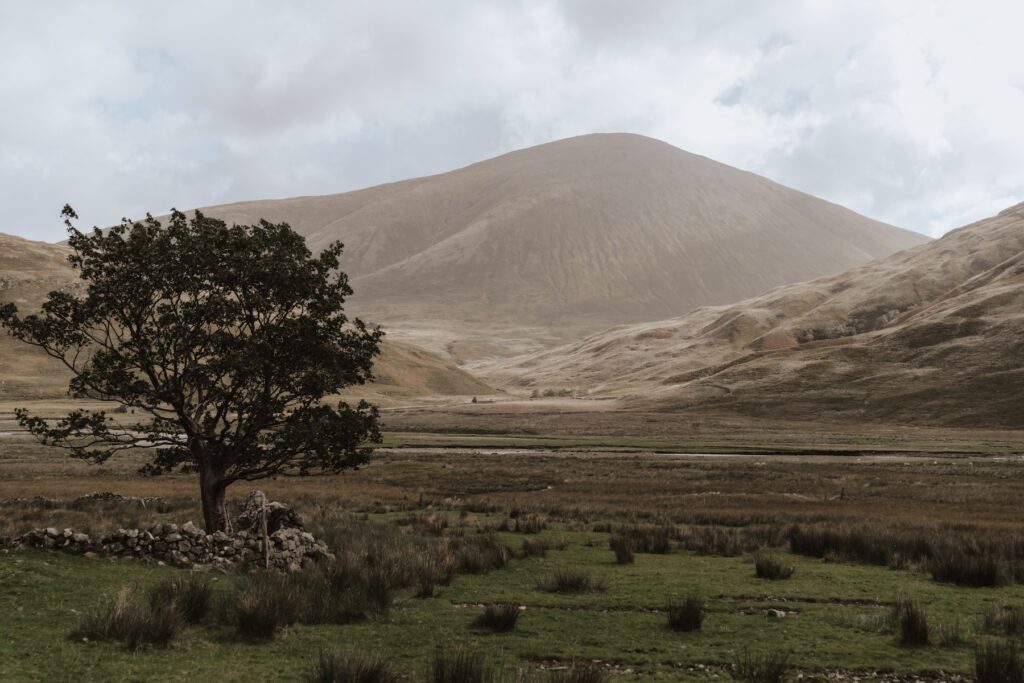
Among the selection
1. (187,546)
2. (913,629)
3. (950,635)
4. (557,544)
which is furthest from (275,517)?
(950,635)

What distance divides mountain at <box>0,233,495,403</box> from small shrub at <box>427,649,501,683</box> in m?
109

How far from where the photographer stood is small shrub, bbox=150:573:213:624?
512 inches

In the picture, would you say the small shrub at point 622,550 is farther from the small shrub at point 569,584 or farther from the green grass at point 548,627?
the small shrub at point 569,584

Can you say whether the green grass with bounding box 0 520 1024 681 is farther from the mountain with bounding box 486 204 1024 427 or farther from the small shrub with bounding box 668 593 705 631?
the mountain with bounding box 486 204 1024 427

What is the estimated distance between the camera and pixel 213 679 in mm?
10359

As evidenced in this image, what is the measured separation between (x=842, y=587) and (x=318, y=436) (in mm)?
15118

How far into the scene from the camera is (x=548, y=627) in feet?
45.3

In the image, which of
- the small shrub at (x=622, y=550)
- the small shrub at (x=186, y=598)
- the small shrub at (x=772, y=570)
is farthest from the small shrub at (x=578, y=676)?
the small shrub at (x=622, y=550)

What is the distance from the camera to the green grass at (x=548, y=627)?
11.1m

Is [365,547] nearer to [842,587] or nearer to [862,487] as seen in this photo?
[842,587]

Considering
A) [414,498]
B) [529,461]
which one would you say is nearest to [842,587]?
[414,498]

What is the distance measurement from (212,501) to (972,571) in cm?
1996

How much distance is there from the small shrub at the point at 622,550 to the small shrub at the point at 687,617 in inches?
256

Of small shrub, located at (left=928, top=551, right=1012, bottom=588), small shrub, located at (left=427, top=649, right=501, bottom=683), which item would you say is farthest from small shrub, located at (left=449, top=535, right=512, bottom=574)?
small shrub, located at (left=928, top=551, right=1012, bottom=588)
